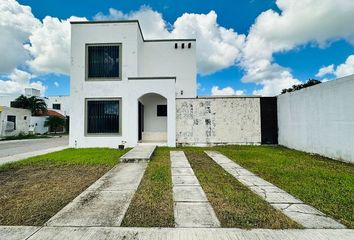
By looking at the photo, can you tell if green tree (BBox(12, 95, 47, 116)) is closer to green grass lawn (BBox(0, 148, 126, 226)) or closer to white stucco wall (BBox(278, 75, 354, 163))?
green grass lawn (BBox(0, 148, 126, 226))

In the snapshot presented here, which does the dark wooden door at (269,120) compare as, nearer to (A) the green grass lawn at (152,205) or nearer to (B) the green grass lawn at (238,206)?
(B) the green grass lawn at (238,206)

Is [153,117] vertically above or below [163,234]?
above

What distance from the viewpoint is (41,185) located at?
489 cm

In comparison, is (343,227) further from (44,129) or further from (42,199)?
(44,129)

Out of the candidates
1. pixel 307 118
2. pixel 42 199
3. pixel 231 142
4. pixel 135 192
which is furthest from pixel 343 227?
pixel 231 142

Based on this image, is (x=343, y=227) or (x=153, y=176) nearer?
(x=343, y=227)

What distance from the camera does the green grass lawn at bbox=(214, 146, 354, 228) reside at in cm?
349

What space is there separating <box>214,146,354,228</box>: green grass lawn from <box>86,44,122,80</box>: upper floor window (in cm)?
890

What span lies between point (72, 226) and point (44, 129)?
33.7 m

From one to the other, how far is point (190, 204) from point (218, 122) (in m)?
9.15

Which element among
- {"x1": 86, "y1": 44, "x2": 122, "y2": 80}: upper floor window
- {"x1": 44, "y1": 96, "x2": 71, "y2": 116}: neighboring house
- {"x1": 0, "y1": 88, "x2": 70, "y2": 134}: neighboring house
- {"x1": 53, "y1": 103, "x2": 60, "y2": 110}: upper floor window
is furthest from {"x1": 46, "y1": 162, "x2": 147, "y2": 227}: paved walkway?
{"x1": 53, "y1": 103, "x2": 60, "y2": 110}: upper floor window

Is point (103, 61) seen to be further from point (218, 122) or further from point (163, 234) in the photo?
point (163, 234)

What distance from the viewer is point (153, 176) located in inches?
220

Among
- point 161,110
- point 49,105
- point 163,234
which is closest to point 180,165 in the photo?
point 163,234
